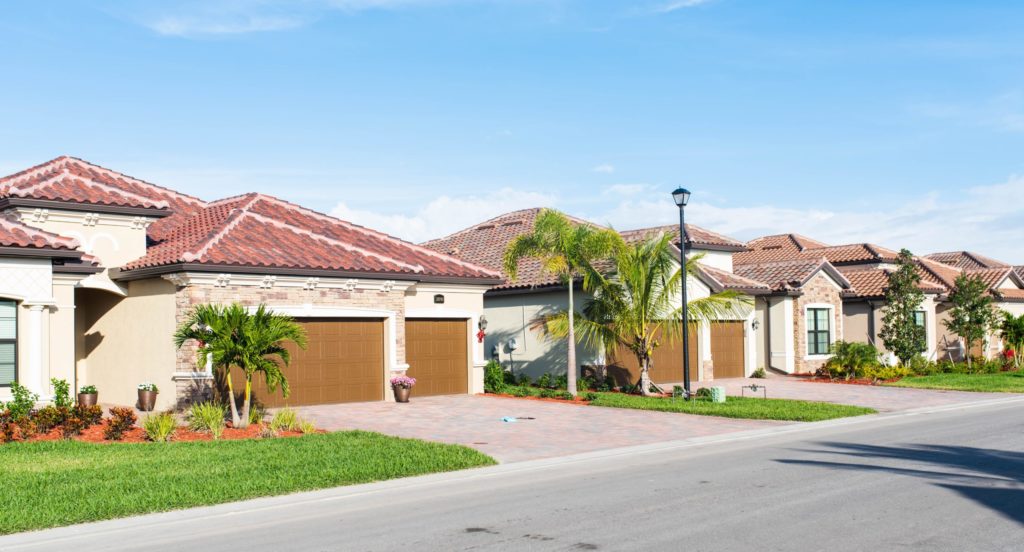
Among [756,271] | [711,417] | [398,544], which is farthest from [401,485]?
[756,271]

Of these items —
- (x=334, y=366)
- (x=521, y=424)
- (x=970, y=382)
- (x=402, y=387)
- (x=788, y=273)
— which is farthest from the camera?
(x=788, y=273)

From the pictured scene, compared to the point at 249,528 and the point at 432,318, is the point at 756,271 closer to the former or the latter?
the point at 432,318

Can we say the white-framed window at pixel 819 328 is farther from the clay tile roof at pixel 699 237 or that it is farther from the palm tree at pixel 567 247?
the palm tree at pixel 567 247

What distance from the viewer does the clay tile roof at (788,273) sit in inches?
1340

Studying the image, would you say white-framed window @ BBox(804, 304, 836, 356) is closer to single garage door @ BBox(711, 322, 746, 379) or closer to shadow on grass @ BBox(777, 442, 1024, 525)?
single garage door @ BBox(711, 322, 746, 379)

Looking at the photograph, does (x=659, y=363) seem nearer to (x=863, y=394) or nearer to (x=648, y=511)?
(x=863, y=394)

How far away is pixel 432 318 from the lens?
84.9ft

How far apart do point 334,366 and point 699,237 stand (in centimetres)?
1703

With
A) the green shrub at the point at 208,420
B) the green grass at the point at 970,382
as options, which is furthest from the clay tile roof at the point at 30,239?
the green grass at the point at 970,382

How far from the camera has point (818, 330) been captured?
1389 inches

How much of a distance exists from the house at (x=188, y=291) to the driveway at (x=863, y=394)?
8715 mm

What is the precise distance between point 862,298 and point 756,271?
4423 mm

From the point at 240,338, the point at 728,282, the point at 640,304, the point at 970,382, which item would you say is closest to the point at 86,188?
the point at 240,338

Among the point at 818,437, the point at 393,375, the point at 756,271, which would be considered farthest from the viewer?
the point at 756,271
